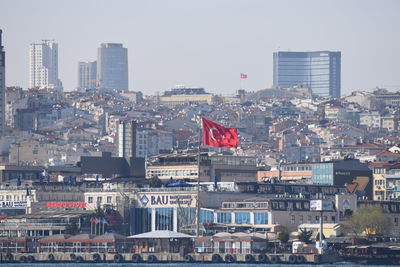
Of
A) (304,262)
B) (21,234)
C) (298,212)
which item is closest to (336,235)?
(298,212)

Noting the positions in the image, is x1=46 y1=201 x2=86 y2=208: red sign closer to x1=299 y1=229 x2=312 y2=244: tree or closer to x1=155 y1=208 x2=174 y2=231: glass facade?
x1=155 y1=208 x2=174 y2=231: glass facade

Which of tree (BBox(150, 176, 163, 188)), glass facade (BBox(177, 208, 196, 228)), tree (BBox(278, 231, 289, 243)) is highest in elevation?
tree (BBox(150, 176, 163, 188))

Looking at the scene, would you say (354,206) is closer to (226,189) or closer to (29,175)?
(226,189)

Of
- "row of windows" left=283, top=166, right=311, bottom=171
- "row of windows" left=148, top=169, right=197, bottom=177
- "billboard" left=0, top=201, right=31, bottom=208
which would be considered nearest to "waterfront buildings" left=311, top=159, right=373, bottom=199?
"row of windows" left=283, top=166, right=311, bottom=171

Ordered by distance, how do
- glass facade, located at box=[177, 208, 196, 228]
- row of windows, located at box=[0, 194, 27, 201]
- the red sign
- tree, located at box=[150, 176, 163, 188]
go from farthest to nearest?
row of windows, located at box=[0, 194, 27, 201], tree, located at box=[150, 176, 163, 188], the red sign, glass facade, located at box=[177, 208, 196, 228]

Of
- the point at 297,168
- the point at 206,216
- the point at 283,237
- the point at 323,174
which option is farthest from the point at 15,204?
the point at 297,168

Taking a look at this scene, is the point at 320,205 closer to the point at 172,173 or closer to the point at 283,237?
the point at 283,237

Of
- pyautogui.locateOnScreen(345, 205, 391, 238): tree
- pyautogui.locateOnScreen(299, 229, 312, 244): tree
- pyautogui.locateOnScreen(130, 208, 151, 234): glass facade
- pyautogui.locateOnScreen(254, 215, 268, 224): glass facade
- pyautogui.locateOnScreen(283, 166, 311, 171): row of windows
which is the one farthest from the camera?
pyautogui.locateOnScreen(283, 166, 311, 171): row of windows
